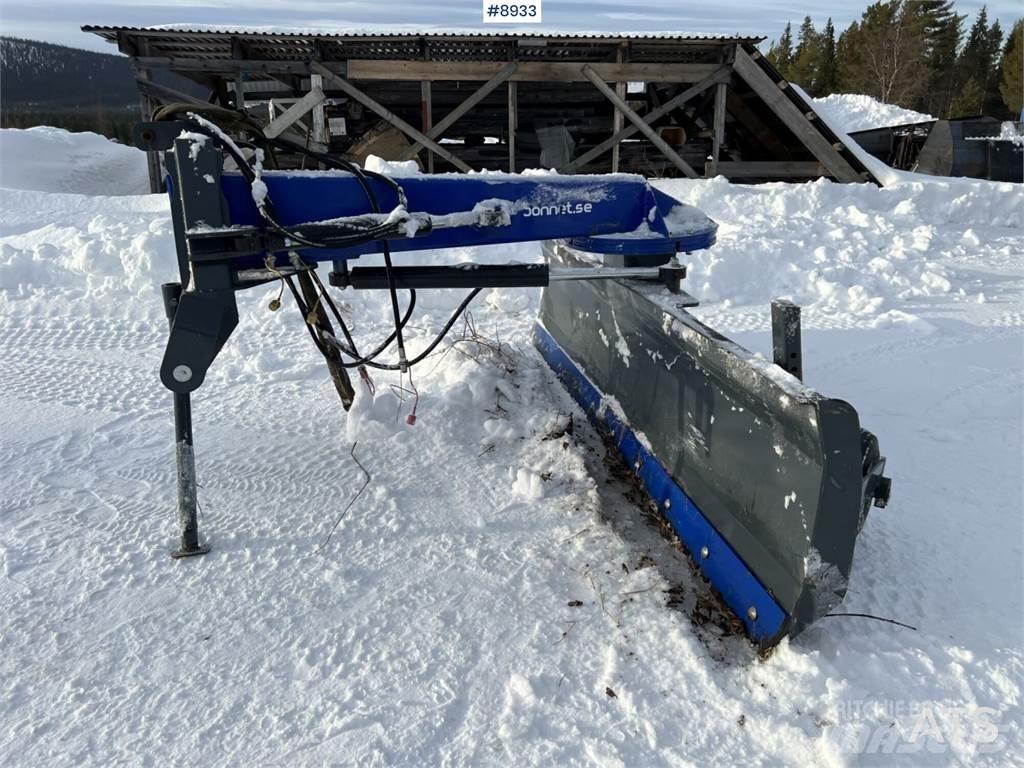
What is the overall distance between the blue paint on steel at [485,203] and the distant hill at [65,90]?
128ft

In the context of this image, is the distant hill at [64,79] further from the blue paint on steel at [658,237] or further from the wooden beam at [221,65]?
the blue paint on steel at [658,237]

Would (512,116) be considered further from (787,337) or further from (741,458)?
(741,458)

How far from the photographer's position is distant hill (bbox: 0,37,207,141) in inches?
1460

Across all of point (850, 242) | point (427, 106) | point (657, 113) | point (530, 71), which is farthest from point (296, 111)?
point (850, 242)

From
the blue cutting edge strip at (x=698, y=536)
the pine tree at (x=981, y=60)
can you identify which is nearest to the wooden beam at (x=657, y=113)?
the blue cutting edge strip at (x=698, y=536)

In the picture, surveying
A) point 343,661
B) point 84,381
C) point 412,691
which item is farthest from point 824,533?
point 84,381

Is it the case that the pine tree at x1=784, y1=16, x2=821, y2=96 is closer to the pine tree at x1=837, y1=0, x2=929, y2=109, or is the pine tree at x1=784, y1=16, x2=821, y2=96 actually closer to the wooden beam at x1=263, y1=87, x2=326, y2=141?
the pine tree at x1=837, y1=0, x2=929, y2=109

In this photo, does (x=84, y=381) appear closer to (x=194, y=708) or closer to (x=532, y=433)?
(x=532, y=433)

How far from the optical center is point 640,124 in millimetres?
10266

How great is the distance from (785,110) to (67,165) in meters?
16.2

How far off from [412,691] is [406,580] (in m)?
0.52

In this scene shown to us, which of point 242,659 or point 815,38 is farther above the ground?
point 815,38

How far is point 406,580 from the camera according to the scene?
259 centimetres

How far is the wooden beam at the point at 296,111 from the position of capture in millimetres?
9484
